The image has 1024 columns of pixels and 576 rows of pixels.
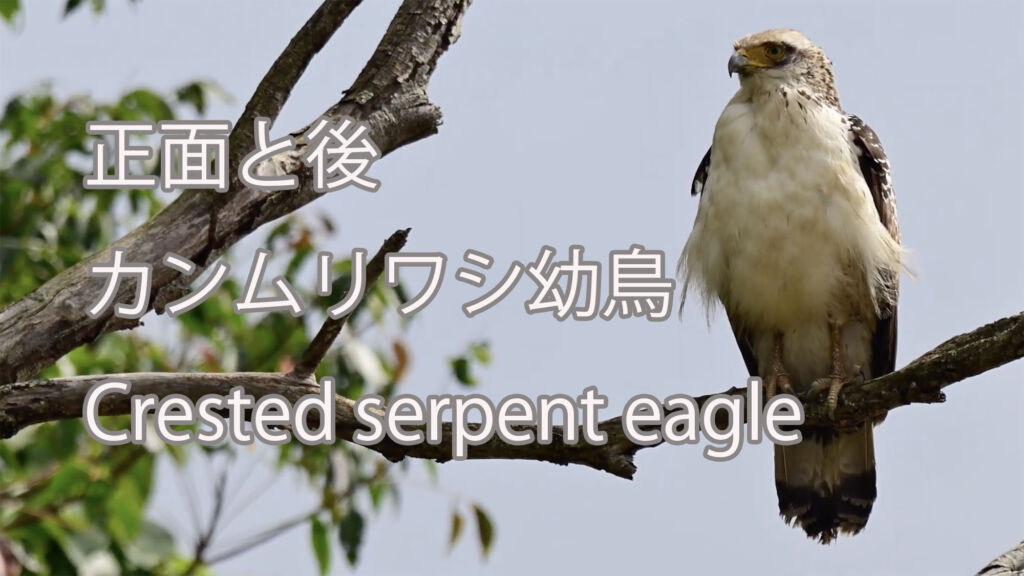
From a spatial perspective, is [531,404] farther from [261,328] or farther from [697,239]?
[261,328]

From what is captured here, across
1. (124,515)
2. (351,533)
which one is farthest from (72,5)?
(351,533)

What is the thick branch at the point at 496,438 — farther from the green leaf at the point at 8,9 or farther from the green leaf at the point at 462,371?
the green leaf at the point at 462,371

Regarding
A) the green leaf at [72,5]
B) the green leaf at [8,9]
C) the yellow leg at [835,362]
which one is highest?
the green leaf at [72,5]

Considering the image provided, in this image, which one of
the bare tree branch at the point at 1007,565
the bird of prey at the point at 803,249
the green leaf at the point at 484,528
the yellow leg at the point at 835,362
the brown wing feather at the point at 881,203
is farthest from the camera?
the green leaf at the point at 484,528

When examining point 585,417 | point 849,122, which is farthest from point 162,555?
point 849,122

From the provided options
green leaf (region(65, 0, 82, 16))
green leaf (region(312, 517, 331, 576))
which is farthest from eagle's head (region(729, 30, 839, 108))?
green leaf (region(65, 0, 82, 16))

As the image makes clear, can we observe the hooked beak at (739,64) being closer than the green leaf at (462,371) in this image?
Yes

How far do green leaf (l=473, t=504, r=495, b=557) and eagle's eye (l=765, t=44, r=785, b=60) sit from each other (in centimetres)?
198

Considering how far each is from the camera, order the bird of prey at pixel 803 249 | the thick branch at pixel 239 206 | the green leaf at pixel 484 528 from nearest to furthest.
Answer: the thick branch at pixel 239 206 → the bird of prey at pixel 803 249 → the green leaf at pixel 484 528

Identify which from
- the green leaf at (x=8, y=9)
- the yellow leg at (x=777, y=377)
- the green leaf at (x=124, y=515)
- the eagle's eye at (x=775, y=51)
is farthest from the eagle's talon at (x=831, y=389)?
the green leaf at (x=8, y=9)

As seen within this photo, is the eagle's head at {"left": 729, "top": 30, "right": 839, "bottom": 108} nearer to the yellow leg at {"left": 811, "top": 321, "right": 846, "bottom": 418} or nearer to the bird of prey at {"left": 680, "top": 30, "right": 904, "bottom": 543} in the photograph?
the bird of prey at {"left": 680, "top": 30, "right": 904, "bottom": 543}

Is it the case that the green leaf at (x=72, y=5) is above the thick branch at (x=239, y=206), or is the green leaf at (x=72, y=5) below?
above

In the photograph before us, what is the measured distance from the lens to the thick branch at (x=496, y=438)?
2.94 meters

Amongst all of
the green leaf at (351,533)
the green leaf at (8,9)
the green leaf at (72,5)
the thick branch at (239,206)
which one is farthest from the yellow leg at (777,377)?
the green leaf at (72,5)
